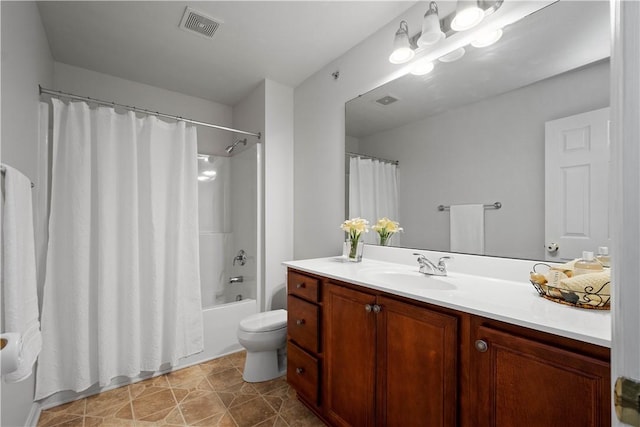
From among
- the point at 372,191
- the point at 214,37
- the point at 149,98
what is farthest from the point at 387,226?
the point at 149,98

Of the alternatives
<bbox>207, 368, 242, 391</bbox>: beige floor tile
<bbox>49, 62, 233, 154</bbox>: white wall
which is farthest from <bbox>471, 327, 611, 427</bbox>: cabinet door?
<bbox>49, 62, 233, 154</bbox>: white wall

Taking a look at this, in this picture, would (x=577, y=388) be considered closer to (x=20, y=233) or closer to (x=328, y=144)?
(x=20, y=233)

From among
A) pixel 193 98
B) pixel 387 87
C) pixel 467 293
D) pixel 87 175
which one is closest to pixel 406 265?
pixel 467 293

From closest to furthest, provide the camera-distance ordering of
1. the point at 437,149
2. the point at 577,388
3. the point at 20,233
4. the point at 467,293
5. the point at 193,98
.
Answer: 1. the point at 577,388
2. the point at 20,233
3. the point at 467,293
4. the point at 437,149
5. the point at 193,98

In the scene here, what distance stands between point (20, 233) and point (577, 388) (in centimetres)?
179

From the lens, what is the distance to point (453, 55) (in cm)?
158

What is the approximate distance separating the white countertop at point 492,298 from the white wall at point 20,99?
4.89 feet

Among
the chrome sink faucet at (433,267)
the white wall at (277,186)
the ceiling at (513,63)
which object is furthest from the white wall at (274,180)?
the chrome sink faucet at (433,267)

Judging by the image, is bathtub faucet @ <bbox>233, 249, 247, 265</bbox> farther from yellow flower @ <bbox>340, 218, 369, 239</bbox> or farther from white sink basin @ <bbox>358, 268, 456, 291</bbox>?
white sink basin @ <bbox>358, 268, 456, 291</bbox>

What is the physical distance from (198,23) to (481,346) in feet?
7.93

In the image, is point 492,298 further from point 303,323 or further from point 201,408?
point 201,408

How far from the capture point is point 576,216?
3.79 feet

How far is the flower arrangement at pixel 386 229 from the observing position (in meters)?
1.87

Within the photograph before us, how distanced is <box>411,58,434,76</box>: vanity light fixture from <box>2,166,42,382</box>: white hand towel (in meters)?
1.98
